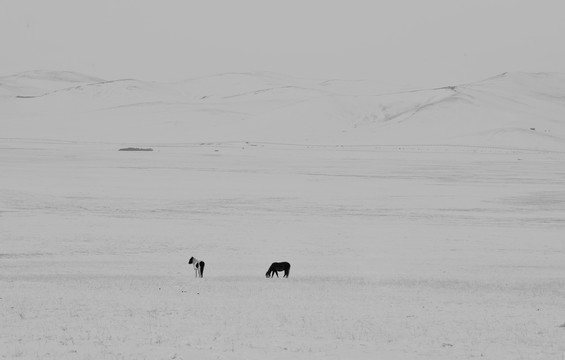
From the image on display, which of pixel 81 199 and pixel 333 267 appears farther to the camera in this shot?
pixel 81 199

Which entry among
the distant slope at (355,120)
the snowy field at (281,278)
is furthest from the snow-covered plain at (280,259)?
the distant slope at (355,120)

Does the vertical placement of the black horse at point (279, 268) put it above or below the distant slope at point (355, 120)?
below

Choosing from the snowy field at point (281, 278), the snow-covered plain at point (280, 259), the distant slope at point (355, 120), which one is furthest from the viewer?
the distant slope at point (355, 120)

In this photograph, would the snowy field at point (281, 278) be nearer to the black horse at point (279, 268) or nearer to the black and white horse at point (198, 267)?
the black and white horse at point (198, 267)

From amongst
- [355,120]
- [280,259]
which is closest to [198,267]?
[280,259]

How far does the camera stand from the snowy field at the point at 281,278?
1335 cm

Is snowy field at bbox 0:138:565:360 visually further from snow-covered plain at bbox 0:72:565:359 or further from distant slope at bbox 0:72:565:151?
distant slope at bbox 0:72:565:151

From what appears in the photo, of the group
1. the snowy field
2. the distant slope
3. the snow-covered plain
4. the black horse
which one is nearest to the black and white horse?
the snowy field

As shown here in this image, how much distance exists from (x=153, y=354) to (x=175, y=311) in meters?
4.13

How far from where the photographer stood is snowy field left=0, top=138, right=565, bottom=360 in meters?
13.4

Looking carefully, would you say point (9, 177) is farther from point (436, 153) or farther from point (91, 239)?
point (436, 153)

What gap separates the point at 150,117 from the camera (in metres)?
177

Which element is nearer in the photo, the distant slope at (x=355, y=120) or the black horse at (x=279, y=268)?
the black horse at (x=279, y=268)

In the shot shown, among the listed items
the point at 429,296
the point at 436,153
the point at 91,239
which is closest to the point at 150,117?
the point at 436,153
